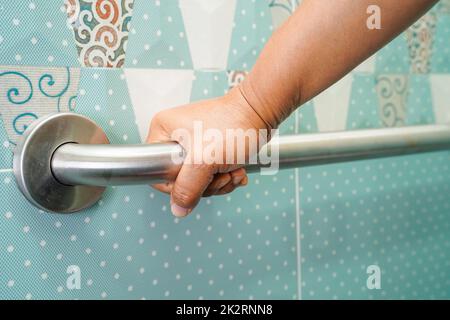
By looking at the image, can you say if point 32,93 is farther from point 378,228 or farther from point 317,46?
point 378,228

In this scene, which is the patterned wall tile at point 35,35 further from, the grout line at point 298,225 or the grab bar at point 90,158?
the grout line at point 298,225

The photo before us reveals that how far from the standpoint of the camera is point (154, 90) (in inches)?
12.8

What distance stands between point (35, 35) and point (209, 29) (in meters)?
0.13

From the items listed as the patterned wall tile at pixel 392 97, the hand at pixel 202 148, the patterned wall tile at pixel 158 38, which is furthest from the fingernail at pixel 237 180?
the patterned wall tile at pixel 392 97

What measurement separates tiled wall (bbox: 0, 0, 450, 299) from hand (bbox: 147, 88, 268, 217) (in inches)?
2.2

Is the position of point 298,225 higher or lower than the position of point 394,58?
lower

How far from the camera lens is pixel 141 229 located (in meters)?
0.33

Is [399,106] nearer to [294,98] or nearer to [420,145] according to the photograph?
[420,145]

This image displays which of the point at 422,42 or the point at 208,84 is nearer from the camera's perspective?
the point at 208,84

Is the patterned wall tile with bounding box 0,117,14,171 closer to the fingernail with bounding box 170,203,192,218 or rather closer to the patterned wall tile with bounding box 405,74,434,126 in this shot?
the fingernail with bounding box 170,203,192,218

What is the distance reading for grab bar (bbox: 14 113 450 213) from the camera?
24cm

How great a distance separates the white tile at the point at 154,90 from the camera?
316 mm

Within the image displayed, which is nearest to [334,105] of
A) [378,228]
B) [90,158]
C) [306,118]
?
[306,118]

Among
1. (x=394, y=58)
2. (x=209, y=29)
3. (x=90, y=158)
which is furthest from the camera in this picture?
(x=394, y=58)
